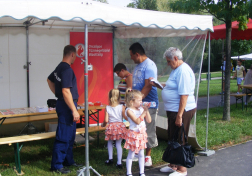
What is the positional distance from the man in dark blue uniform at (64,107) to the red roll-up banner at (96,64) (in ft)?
8.24

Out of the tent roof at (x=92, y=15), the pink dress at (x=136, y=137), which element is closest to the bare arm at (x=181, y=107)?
the pink dress at (x=136, y=137)

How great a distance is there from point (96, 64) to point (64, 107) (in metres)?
2.87

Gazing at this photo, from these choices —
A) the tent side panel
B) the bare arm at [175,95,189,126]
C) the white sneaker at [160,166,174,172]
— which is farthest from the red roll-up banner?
the bare arm at [175,95,189,126]

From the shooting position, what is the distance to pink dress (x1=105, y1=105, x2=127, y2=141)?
4277 millimetres

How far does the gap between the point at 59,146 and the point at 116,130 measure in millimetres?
895

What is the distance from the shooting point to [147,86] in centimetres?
408

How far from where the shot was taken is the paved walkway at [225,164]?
13.8 feet

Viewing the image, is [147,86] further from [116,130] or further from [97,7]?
[97,7]

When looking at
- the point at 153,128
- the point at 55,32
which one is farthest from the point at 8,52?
the point at 153,128

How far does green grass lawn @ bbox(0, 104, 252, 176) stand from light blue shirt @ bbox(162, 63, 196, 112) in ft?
4.13

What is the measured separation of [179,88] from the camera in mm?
3699

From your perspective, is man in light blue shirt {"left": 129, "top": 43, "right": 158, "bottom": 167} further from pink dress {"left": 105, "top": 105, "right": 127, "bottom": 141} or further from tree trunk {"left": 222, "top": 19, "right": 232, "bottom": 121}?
tree trunk {"left": 222, "top": 19, "right": 232, "bottom": 121}

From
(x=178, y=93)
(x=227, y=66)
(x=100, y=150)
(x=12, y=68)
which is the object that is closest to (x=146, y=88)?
(x=178, y=93)

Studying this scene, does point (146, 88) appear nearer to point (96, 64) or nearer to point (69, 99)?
point (69, 99)
